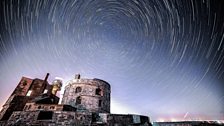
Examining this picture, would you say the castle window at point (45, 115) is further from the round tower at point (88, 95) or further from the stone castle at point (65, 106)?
the round tower at point (88, 95)

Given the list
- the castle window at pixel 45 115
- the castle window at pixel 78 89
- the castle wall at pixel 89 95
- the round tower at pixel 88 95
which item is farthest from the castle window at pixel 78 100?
the castle window at pixel 45 115

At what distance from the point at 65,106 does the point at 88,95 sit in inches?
215

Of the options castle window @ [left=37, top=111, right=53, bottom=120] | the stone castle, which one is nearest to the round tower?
the stone castle

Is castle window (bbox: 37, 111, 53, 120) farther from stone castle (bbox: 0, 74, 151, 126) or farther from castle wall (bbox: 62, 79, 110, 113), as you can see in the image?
castle wall (bbox: 62, 79, 110, 113)

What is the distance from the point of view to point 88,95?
22500mm

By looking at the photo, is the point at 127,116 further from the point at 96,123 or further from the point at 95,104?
the point at 95,104

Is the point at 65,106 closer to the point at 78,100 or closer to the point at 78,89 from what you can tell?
the point at 78,100

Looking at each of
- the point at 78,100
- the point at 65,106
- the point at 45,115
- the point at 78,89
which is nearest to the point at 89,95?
the point at 78,100

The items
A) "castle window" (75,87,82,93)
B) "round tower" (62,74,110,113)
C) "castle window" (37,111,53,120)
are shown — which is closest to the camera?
"castle window" (37,111,53,120)

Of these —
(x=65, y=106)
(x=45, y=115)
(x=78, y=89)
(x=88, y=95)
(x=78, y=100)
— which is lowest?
(x=45, y=115)

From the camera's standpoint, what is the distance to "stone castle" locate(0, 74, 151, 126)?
1266 cm

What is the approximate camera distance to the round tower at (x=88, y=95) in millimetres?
21672

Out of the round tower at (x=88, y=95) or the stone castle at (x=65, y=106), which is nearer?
the stone castle at (x=65, y=106)

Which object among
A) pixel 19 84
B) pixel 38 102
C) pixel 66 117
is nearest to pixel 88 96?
pixel 38 102
